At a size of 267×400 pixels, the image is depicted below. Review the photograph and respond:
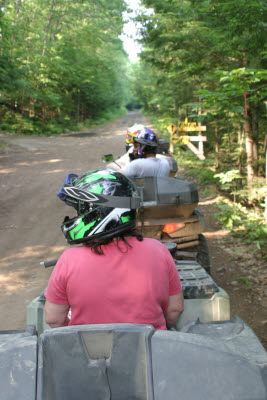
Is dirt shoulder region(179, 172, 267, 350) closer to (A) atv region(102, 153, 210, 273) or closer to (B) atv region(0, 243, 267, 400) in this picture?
(A) atv region(102, 153, 210, 273)

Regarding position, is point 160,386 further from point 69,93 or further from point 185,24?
point 69,93

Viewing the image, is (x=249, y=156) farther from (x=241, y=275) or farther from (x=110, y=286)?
(x=110, y=286)

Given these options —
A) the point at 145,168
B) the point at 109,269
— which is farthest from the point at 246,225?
the point at 109,269

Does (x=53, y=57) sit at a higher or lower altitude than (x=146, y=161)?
higher

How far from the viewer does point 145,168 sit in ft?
17.1

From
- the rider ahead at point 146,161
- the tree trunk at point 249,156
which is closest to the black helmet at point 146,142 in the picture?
the rider ahead at point 146,161

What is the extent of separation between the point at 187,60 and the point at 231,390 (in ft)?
25.8

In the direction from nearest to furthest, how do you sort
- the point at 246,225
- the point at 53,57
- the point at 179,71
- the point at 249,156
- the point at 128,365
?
the point at 128,365, the point at 246,225, the point at 249,156, the point at 179,71, the point at 53,57

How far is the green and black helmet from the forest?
3.27m

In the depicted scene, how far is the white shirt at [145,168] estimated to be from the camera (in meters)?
5.14

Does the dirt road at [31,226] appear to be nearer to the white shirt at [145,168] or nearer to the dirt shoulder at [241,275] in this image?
the dirt shoulder at [241,275]

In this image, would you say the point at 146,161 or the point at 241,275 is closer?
the point at 146,161

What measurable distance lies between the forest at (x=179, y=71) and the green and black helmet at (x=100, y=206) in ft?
10.7

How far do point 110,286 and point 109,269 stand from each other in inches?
3.5
